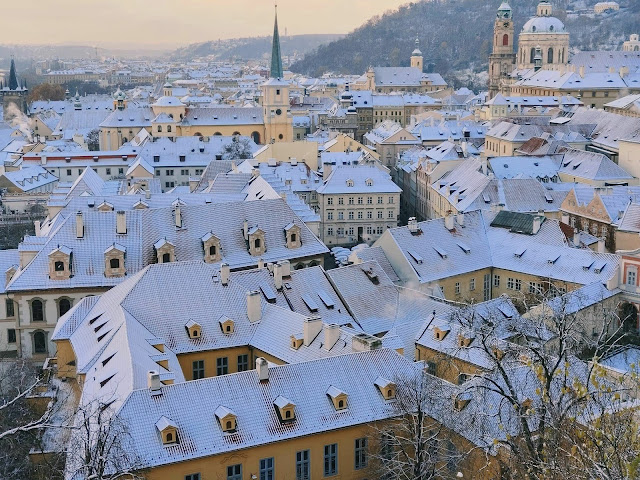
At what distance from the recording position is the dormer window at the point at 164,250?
4972cm

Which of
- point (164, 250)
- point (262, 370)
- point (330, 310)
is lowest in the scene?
point (330, 310)

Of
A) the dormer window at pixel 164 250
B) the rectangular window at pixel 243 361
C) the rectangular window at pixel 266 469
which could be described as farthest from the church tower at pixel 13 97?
the rectangular window at pixel 266 469

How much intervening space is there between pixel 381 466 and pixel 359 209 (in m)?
45.0

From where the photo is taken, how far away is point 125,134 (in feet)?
411

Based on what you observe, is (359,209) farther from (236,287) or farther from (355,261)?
(236,287)

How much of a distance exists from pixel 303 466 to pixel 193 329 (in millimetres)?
10449

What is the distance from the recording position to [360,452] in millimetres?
31719

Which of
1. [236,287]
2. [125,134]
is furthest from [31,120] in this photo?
[236,287]

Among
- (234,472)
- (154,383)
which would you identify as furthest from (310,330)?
(154,383)

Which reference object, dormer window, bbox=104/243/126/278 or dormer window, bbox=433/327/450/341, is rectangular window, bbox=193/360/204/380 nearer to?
dormer window, bbox=433/327/450/341

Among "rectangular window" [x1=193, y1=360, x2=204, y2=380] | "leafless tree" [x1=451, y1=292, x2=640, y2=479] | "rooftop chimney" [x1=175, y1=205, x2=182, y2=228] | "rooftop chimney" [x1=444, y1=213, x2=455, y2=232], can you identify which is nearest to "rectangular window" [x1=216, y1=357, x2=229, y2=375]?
"rectangular window" [x1=193, y1=360, x2=204, y2=380]

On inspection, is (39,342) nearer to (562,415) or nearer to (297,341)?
(297,341)

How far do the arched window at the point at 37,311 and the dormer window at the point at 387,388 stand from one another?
76.6ft

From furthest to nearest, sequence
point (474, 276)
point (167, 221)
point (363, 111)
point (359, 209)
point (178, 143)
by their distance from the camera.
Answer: point (363, 111), point (178, 143), point (359, 209), point (474, 276), point (167, 221)
